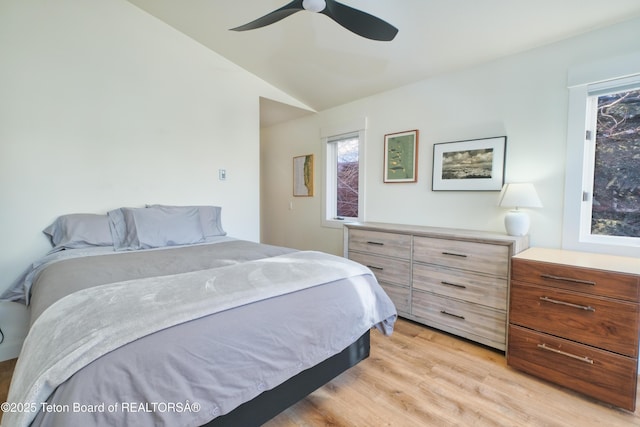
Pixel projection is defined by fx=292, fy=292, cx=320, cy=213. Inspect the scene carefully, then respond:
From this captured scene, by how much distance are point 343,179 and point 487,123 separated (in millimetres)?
1806

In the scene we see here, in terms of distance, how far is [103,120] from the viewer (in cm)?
255

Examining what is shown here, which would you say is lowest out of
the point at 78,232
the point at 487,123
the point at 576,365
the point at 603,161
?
the point at 576,365

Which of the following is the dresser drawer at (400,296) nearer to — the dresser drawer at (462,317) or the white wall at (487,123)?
the dresser drawer at (462,317)

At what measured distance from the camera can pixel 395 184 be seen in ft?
10.5

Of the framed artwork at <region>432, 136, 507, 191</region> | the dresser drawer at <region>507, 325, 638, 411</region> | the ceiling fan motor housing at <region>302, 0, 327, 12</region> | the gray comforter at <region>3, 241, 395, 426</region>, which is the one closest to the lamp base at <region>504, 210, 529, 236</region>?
the framed artwork at <region>432, 136, 507, 191</region>

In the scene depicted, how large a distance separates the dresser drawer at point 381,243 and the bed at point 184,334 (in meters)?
0.87

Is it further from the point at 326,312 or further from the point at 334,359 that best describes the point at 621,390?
the point at 326,312

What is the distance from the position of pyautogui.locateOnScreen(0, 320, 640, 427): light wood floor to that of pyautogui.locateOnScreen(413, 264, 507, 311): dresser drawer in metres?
0.41

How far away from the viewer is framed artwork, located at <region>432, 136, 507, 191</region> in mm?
2455

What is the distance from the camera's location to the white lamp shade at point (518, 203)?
7.00 feet

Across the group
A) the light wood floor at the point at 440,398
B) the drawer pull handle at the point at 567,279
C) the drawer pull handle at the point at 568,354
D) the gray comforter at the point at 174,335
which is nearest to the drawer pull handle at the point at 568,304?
the drawer pull handle at the point at 567,279

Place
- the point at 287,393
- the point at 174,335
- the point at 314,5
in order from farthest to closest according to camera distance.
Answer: the point at 314,5 → the point at 287,393 → the point at 174,335

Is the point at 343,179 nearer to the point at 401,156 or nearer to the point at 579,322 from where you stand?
the point at 401,156

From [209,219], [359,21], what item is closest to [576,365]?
[359,21]
